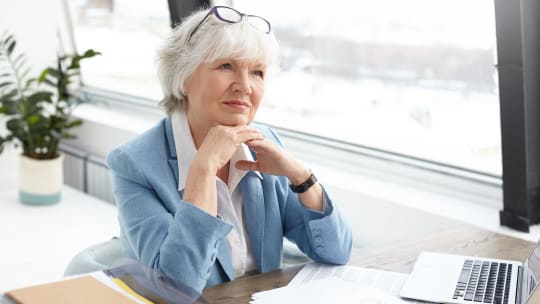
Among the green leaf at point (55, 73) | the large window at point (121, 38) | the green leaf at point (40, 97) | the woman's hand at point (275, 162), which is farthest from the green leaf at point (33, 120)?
the woman's hand at point (275, 162)

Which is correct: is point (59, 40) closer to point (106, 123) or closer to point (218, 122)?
point (106, 123)

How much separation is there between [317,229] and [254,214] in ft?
0.60

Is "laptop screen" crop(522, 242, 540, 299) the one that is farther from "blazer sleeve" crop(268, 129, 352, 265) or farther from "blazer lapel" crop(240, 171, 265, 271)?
"blazer lapel" crop(240, 171, 265, 271)

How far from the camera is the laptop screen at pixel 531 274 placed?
1.71m

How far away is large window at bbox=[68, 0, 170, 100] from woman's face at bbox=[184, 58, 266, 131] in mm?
2442

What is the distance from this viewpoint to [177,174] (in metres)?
2.09

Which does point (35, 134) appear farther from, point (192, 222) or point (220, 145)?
point (192, 222)

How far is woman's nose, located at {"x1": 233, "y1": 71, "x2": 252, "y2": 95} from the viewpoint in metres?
2.06

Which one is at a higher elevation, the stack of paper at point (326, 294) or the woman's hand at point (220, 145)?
the woman's hand at point (220, 145)

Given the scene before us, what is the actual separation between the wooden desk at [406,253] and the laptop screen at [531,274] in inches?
10.7

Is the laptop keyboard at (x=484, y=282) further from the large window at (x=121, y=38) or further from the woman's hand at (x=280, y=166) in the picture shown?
the large window at (x=121, y=38)

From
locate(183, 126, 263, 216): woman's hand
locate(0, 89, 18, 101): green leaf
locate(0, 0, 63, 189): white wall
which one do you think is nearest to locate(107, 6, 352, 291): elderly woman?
locate(183, 126, 263, 216): woman's hand

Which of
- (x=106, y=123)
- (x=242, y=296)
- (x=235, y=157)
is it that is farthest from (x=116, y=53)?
(x=242, y=296)

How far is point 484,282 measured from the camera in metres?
1.87
